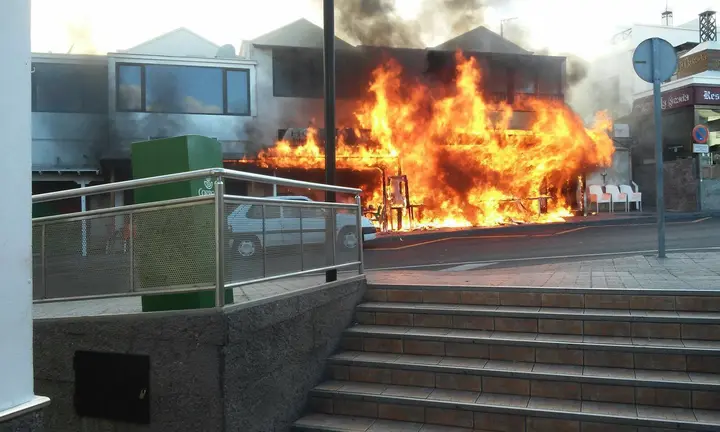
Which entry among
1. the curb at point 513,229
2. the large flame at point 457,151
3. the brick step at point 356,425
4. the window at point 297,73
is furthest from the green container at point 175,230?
the window at point 297,73

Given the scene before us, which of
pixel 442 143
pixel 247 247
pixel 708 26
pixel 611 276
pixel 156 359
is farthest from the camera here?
pixel 708 26

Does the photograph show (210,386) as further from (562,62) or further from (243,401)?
(562,62)

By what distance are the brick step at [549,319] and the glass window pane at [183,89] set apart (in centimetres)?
1621

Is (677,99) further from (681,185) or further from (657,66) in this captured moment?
(657,66)

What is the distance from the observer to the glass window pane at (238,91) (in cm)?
2008

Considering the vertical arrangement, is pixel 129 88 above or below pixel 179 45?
below

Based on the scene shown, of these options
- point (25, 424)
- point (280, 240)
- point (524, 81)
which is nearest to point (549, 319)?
point (280, 240)

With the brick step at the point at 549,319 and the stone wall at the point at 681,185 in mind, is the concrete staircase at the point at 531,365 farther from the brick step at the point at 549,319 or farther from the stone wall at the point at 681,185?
the stone wall at the point at 681,185

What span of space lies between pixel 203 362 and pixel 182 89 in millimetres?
17606

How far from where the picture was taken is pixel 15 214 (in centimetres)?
252

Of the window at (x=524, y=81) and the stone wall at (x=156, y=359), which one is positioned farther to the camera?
the window at (x=524, y=81)

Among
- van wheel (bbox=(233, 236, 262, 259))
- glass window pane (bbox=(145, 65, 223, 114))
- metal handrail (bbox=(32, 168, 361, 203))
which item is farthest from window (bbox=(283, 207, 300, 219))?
glass window pane (bbox=(145, 65, 223, 114))

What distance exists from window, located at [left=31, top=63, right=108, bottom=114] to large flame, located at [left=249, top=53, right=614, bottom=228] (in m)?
6.27

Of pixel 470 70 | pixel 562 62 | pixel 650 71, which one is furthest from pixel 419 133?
pixel 650 71
